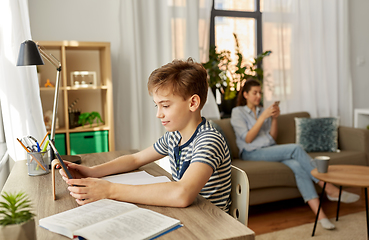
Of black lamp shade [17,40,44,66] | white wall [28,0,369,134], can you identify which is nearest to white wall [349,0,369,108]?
white wall [28,0,369,134]

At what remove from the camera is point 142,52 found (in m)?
3.35

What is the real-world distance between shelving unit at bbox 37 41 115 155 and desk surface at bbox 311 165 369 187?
1721mm

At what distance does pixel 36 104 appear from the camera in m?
2.36

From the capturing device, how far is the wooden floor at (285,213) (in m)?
2.56

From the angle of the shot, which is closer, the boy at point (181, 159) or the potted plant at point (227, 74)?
the boy at point (181, 159)

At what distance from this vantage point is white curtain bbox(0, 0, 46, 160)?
2.15 metres

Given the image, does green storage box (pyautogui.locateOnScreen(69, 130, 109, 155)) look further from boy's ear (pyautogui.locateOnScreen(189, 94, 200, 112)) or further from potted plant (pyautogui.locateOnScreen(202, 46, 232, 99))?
boy's ear (pyautogui.locateOnScreen(189, 94, 200, 112))

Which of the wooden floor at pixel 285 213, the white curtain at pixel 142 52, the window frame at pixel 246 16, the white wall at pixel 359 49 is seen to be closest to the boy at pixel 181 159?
the wooden floor at pixel 285 213

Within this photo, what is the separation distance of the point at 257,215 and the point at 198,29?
1.89m

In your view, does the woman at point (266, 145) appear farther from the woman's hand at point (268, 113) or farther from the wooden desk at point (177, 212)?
the wooden desk at point (177, 212)

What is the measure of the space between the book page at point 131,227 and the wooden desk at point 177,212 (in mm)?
32

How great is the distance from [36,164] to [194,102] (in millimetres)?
700

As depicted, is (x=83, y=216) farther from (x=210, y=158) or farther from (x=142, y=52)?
(x=142, y=52)

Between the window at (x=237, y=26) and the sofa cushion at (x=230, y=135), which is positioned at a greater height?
the window at (x=237, y=26)
